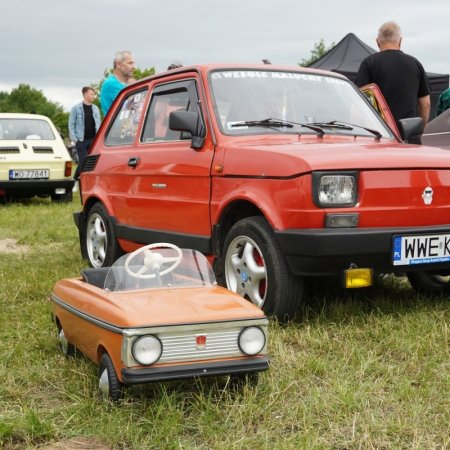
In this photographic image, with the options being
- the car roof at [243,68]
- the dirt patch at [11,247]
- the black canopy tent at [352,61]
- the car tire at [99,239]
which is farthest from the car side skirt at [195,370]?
the black canopy tent at [352,61]

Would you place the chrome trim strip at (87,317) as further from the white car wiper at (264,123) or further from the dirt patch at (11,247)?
the dirt patch at (11,247)

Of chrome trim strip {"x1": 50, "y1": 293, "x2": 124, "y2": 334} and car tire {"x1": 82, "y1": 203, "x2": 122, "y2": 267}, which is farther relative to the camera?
car tire {"x1": 82, "y1": 203, "x2": 122, "y2": 267}

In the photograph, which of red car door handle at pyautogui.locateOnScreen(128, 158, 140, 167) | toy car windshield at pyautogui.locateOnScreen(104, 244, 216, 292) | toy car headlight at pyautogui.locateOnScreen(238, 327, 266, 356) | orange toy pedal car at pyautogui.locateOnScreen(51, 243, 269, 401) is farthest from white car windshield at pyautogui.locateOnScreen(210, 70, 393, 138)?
toy car headlight at pyautogui.locateOnScreen(238, 327, 266, 356)

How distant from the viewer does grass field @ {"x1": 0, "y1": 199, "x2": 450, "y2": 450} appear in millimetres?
2854

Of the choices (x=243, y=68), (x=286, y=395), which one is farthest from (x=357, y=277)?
(x=243, y=68)

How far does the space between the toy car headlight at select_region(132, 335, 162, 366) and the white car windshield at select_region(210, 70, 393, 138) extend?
221 cm

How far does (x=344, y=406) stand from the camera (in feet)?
10.1

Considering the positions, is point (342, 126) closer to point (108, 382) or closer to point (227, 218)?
point (227, 218)

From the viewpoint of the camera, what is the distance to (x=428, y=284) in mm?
5391

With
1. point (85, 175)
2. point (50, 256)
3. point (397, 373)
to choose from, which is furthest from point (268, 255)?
point (50, 256)

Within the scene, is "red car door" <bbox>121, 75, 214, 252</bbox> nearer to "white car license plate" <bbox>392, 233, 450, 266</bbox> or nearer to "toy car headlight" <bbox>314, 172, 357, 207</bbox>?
"toy car headlight" <bbox>314, 172, 357, 207</bbox>

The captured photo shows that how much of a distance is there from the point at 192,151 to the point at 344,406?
8.32ft

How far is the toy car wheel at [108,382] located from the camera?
314 centimetres

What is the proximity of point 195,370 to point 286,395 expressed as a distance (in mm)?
446
